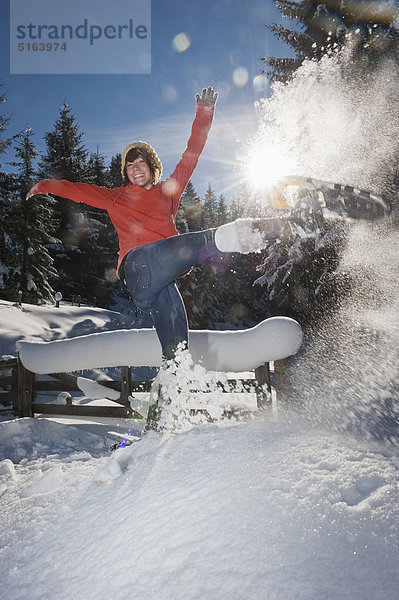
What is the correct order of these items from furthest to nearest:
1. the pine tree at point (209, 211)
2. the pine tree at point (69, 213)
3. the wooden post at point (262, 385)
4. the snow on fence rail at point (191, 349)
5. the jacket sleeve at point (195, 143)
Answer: the pine tree at point (209, 211) < the pine tree at point (69, 213) < the wooden post at point (262, 385) < the snow on fence rail at point (191, 349) < the jacket sleeve at point (195, 143)

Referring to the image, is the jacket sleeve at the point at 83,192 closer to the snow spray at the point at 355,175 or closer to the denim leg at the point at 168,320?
the denim leg at the point at 168,320

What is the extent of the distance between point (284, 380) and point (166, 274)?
159 centimetres

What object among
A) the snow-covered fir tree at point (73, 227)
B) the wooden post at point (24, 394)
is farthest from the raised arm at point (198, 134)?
the snow-covered fir tree at point (73, 227)

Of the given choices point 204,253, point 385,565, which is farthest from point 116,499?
point 204,253

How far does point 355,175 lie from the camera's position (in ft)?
19.9

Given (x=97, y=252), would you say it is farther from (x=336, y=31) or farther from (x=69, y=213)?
(x=336, y=31)

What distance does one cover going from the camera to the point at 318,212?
2.28m

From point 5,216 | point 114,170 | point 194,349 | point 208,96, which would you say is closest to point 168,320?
point 194,349

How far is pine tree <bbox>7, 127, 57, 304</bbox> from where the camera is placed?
19469 millimetres

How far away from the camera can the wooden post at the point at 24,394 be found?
4.32 m

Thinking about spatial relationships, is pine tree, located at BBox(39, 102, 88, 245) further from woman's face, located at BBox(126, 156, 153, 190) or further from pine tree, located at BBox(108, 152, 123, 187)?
woman's face, located at BBox(126, 156, 153, 190)

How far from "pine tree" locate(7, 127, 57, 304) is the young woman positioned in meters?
18.7

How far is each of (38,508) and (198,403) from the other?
114 cm

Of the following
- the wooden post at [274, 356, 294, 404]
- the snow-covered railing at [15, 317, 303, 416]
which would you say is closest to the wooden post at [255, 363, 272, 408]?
the snow-covered railing at [15, 317, 303, 416]
